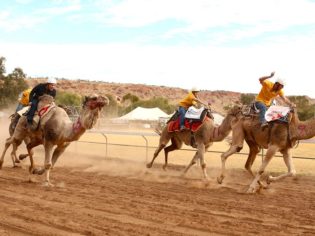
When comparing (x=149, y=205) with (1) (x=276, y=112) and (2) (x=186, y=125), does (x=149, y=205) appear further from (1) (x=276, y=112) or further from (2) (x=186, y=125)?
(2) (x=186, y=125)

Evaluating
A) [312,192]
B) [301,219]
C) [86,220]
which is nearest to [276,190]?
[312,192]

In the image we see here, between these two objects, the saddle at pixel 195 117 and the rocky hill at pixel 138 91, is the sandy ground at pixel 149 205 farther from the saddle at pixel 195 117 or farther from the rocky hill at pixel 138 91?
the rocky hill at pixel 138 91

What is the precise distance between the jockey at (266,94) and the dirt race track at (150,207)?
2082mm

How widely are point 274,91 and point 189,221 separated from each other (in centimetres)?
604

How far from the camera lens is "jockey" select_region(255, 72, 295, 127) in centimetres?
1387

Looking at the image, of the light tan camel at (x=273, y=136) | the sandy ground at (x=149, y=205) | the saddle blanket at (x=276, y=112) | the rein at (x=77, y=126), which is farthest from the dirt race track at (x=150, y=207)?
the saddle blanket at (x=276, y=112)

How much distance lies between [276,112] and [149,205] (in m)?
4.51

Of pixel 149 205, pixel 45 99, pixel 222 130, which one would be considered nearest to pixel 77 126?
pixel 45 99

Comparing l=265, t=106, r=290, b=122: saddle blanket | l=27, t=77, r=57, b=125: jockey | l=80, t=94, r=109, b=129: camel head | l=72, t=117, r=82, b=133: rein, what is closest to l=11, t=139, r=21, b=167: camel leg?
l=27, t=77, r=57, b=125: jockey

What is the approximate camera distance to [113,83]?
494 ft

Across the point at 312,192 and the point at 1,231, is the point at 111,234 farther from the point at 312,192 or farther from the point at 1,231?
the point at 312,192

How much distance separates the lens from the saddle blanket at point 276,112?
13422mm

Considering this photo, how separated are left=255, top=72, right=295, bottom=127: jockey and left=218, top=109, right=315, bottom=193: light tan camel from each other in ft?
1.10

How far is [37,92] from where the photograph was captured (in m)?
14.8
